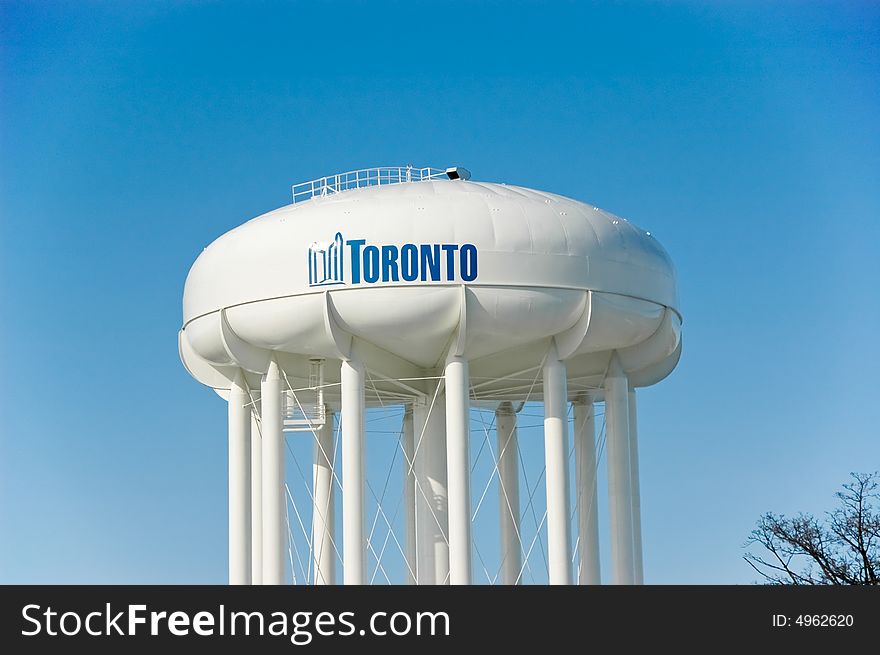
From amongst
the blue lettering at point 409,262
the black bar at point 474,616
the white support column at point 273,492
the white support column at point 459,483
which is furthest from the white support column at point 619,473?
the black bar at point 474,616

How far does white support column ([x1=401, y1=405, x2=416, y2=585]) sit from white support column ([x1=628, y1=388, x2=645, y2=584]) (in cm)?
465

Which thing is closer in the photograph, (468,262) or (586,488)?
(468,262)

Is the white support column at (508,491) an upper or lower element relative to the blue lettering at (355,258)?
lower

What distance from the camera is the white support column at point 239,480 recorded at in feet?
111

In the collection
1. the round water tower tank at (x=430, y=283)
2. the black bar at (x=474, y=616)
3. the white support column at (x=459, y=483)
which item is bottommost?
the black bar at (x=474, y=616)

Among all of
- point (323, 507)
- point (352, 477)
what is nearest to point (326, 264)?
point (352, 477)

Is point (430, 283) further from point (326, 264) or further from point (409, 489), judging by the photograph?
point (409, 489)

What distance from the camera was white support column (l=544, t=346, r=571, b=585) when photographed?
102 ft

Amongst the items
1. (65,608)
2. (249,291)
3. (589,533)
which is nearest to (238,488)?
(249,291)

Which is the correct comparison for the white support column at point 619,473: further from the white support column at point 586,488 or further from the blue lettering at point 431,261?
the blue lettering at point 431,261

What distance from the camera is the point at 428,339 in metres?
31.0

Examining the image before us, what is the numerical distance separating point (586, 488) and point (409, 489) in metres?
3.82

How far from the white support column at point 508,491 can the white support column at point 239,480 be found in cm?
552

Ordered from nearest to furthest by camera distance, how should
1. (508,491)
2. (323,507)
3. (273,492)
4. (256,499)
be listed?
(273,492), (256,499), (323,507), (508,491)
